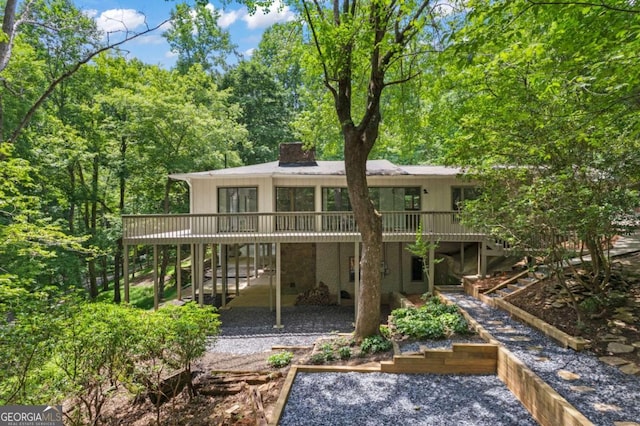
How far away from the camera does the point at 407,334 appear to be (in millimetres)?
7668

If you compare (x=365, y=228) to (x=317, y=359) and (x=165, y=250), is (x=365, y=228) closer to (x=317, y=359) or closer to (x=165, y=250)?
(x=317, y=359)

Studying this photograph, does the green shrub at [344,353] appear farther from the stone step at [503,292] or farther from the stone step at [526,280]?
the stone step at [526,280]

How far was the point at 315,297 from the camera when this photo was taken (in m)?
14.4

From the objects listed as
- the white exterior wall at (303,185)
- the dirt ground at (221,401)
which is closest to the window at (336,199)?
the white exterior wall at (303,185)

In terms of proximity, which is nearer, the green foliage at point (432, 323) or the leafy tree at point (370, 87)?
the leafy tree at point (370, 87)

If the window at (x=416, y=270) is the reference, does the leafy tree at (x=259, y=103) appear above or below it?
above

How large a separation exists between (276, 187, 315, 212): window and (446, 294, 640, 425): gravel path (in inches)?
326

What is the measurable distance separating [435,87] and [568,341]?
6902mm

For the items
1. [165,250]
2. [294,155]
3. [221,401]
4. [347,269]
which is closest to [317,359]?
[221,401]

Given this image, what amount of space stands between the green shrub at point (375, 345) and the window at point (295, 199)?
7108 millimetres

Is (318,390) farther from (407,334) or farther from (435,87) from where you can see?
(435,87)

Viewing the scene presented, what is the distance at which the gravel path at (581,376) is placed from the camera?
423 cm

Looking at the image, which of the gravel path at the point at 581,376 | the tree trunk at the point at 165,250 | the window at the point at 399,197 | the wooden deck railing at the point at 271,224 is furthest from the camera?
the tree trunk at the point at 165,250

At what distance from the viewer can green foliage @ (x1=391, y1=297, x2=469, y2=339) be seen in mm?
7375
